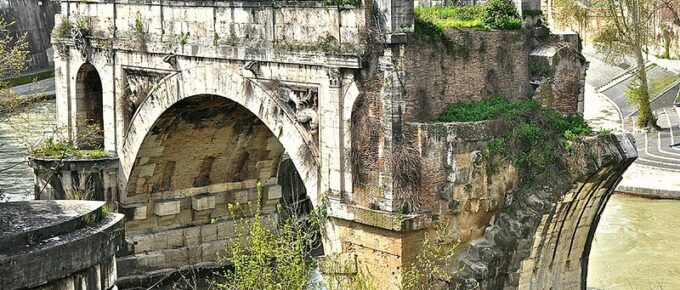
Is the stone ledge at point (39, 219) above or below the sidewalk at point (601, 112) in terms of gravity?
below

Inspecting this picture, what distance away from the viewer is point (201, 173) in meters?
23.6

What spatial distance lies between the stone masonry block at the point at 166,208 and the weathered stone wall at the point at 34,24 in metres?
26.1

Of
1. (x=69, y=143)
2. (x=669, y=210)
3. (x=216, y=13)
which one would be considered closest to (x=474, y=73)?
(x=216, y=13)

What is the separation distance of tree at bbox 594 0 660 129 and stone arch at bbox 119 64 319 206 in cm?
1688

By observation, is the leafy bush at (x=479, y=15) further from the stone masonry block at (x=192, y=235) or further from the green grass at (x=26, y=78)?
the green grass at (x=26, y=78)

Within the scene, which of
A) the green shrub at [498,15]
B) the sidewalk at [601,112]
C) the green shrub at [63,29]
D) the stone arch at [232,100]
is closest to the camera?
the green shrub at [498,15]

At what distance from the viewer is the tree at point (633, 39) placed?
34781mm

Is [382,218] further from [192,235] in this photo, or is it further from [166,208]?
[192,235]

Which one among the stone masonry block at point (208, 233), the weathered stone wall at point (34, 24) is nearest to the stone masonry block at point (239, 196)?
the stone masonry block at point (208, 233)

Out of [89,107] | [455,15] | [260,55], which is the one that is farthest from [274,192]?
[455,15]

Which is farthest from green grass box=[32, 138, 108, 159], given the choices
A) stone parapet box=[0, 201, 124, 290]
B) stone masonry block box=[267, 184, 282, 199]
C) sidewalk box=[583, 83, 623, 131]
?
sidewalk box=[583, 83, 623, 131]

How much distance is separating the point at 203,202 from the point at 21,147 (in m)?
10.9

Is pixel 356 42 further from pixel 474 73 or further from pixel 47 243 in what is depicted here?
pixel 47 243

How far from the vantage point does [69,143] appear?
2308 centimetres
